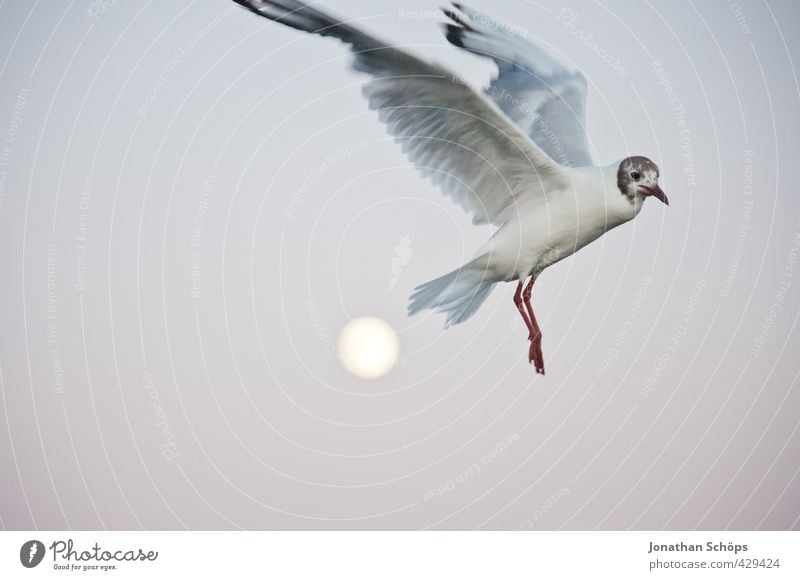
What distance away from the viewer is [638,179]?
116 inches

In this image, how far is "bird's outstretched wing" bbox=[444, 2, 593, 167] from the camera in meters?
3.00

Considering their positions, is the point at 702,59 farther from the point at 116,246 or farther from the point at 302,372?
the point at 116,246

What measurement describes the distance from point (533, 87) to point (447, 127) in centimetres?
35

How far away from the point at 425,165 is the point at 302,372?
0.75 m

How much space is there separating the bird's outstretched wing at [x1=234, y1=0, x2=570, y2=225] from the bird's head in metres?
0.18

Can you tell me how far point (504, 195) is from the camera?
3.00m

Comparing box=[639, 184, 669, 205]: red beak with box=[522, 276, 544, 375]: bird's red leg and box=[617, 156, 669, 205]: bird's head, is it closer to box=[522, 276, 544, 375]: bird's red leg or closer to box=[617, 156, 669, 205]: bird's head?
box=[617, 156, 669, 205]: bird's head

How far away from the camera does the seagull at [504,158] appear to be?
2896 millimetres
